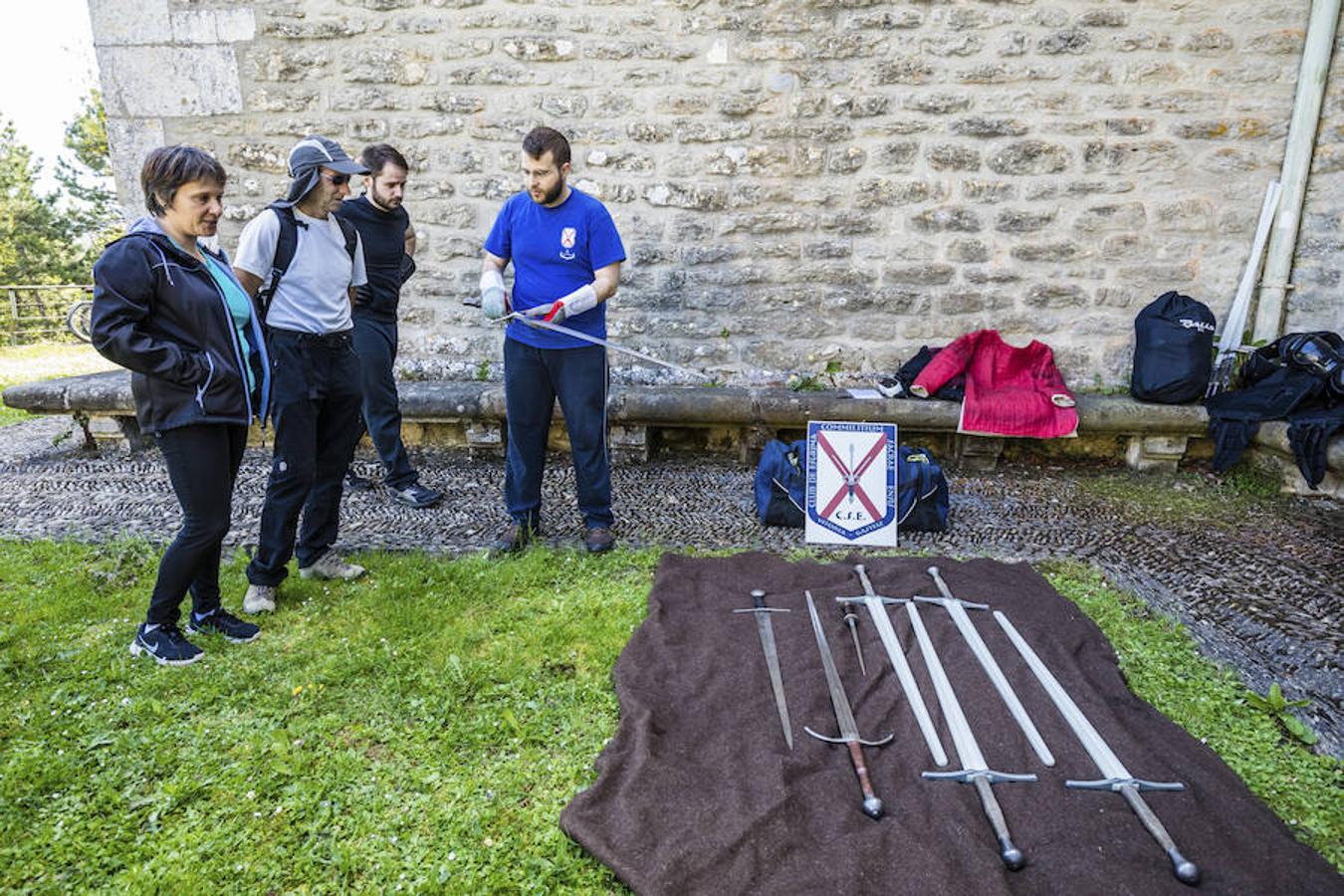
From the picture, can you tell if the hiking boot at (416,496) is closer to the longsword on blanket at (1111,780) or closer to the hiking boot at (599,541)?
the hiking boot at (599,541)

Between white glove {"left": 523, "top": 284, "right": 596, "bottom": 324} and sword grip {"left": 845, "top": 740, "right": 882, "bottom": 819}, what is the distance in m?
2.06

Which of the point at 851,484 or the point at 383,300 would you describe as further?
the point at 383,300

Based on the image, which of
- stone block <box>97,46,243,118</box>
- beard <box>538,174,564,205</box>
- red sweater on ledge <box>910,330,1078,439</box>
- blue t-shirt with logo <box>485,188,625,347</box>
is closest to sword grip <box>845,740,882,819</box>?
blue t-shirt with logo <box>485,188,625,347</box>

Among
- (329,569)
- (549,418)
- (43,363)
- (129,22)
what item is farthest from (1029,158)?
(43,363)

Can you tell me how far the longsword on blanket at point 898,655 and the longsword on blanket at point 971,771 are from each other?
0.06m

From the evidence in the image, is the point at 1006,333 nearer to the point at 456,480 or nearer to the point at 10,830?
the point at 456,480

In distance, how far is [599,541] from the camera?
375 cm

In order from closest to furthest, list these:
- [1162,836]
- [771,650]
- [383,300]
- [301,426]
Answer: [1162,836] < [771,650] < [301,426] < [383,300]

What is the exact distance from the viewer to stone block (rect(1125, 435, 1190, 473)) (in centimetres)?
491

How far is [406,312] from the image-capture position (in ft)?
18.5

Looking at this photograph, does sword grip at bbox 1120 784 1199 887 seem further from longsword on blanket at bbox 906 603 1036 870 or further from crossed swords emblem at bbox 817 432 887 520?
crossed swords emblem at bbox 817 432 887 520

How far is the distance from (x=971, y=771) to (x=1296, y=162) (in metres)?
4.85

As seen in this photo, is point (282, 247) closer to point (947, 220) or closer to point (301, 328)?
point (301, 328)

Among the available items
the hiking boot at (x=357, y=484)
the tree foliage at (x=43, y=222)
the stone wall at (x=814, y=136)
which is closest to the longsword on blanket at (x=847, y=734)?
the hiking boot at (x=357, y=484)
